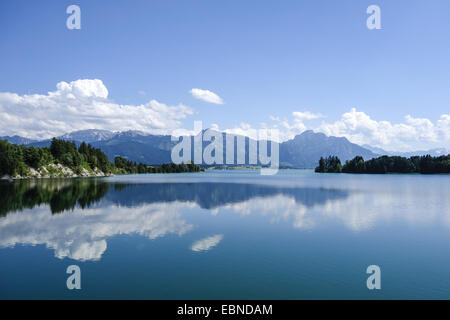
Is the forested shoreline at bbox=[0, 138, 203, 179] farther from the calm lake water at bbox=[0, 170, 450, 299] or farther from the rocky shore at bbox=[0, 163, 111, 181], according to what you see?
the calm lake water at bbox=[0, 170, 450, 299]

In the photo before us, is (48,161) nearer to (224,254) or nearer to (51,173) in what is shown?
(51,173)

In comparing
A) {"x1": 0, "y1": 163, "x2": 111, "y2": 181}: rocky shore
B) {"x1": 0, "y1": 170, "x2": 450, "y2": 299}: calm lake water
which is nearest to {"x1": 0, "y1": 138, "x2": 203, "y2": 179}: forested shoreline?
{"x1": 0, "y1": 163, "x2": 111, "y2": 181}: rocky shore

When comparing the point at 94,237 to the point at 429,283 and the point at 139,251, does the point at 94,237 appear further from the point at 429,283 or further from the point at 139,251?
the point at 429,283

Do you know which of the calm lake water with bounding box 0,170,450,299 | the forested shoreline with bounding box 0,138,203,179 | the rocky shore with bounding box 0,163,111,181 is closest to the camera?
the calm lake water with bounding box 0,170,450,299

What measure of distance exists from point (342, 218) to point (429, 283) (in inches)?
807

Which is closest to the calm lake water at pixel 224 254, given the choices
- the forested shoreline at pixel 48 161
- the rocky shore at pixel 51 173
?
the forested shoreline at pixel 48 161

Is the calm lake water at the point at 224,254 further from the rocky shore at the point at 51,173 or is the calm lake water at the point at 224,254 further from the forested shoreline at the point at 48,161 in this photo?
the rocky shore at the point at 51,173

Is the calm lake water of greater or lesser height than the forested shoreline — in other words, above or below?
below

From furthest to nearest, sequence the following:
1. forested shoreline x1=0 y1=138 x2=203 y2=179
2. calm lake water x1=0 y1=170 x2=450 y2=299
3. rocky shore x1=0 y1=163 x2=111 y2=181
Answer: rocky shore x1=0 y1=163 x2=111 y2=181, forested shoreline x1=0 y1=138 x2=203 y2=179, calm lake water x1=0 y1=170 x2=450 y2=299

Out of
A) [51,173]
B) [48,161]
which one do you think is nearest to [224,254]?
[51,173]

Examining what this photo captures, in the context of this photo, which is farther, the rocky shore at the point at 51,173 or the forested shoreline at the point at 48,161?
the rocky shore at the point at 51,173

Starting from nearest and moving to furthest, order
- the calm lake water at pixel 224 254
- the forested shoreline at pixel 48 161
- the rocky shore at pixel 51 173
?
the calm lake water at pixel 224 254 → the forested shoreline at pixel 48 161 → the rocky shore at pixel 51 173

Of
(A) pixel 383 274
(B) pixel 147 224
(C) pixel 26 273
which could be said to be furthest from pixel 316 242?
(C) pixel 26 273
